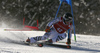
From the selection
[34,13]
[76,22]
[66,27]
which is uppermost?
[34,13]

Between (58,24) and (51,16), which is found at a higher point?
(51,16)

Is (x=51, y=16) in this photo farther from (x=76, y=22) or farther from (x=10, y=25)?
(x=10, y=25)

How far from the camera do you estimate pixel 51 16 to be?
12992mm

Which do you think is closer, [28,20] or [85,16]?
[85,16]

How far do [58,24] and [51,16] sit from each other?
25.3ft

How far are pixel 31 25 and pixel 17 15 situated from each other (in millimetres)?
1779

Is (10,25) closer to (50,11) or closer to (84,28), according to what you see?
(50,11)

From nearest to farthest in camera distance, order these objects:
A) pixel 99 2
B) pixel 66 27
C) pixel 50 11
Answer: pixel 66 27, pixel 99 2, pixel 50 11

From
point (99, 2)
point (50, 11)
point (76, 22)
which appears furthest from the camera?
point (50, 11)

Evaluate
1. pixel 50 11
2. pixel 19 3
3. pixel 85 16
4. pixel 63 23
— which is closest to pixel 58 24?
pixel 63 23

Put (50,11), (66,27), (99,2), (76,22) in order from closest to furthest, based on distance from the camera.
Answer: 1. (66,27)
2. (99,2)
3. (76,22)
4. (50,11)

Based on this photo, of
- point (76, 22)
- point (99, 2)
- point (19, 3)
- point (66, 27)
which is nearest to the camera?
point (66, 27)

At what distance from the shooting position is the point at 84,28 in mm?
11875

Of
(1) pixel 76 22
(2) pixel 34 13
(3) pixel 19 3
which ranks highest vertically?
(3) pixel 19 3
